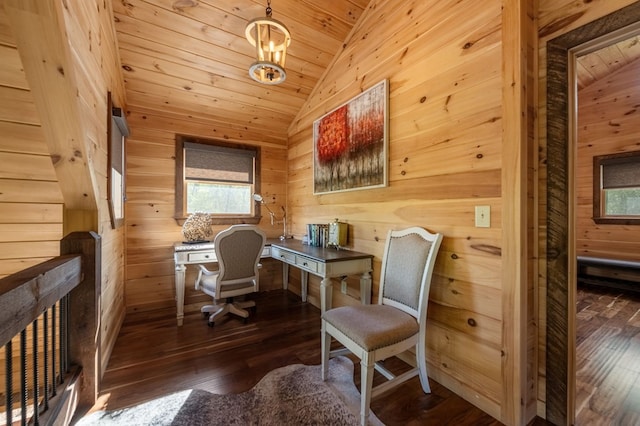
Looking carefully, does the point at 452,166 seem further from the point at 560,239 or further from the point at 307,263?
the point at 307,263

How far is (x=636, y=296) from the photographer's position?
346 centimetres

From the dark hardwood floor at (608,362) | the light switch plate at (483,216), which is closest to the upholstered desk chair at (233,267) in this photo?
the light switch plate at (483,216)

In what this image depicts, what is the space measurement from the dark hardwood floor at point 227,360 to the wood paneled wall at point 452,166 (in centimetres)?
26

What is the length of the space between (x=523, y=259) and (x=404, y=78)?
4.99 ft

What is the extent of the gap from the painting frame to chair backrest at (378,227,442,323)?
0.57 m

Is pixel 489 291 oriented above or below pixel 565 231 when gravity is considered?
below

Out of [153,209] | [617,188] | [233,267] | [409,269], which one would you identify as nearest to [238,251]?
[233,267]

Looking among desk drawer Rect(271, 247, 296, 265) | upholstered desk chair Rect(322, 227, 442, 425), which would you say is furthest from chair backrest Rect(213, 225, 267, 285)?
upholstered desk chair Rect(322, 227, 442, 425)

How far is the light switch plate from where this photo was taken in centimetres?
152

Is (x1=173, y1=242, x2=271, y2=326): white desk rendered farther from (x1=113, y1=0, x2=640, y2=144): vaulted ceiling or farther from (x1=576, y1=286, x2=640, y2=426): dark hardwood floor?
(x1=576, y1=286, x2=640, y2=426): dark hardwood floor

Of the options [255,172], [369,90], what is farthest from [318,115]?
[255,172]

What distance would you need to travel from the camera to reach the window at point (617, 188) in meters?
3.75

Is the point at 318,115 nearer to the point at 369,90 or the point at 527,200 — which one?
the point at 369,90

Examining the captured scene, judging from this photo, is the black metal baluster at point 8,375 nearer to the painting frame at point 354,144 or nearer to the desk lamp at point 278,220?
the painting frame at point 354,144
